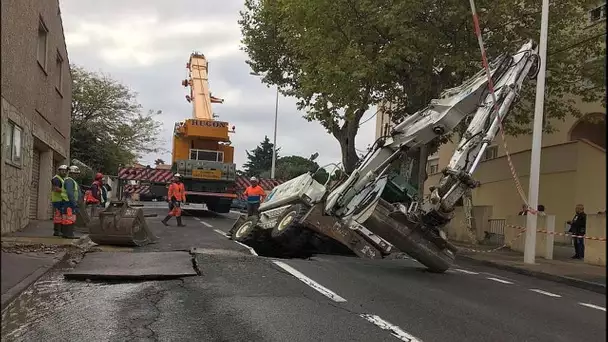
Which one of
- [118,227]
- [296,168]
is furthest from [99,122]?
[118,227]

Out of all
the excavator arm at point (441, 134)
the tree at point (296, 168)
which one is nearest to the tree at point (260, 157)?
the tree at point (296, 168)

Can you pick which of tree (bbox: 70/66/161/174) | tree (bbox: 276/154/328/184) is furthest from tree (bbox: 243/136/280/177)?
tree (bbox: 70/66/161/174)

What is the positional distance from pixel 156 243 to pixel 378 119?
1314 inches

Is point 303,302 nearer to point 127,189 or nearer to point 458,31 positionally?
point 458,31

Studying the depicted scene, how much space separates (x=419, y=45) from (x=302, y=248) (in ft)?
26.0

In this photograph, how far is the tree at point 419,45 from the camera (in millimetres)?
16312

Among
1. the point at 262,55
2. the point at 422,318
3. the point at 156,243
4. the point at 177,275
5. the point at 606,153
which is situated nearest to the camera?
the point at 606,153

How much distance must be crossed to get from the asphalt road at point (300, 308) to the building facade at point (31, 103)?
3.62 meters

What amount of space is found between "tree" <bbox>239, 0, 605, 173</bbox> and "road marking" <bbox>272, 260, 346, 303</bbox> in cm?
790

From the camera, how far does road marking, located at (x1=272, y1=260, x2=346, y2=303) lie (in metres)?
7.75

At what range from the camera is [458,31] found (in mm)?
16734

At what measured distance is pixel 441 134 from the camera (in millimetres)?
11164

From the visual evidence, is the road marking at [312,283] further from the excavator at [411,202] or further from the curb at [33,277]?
the curb at [33,277]

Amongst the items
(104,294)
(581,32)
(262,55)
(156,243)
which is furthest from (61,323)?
(262,55)
